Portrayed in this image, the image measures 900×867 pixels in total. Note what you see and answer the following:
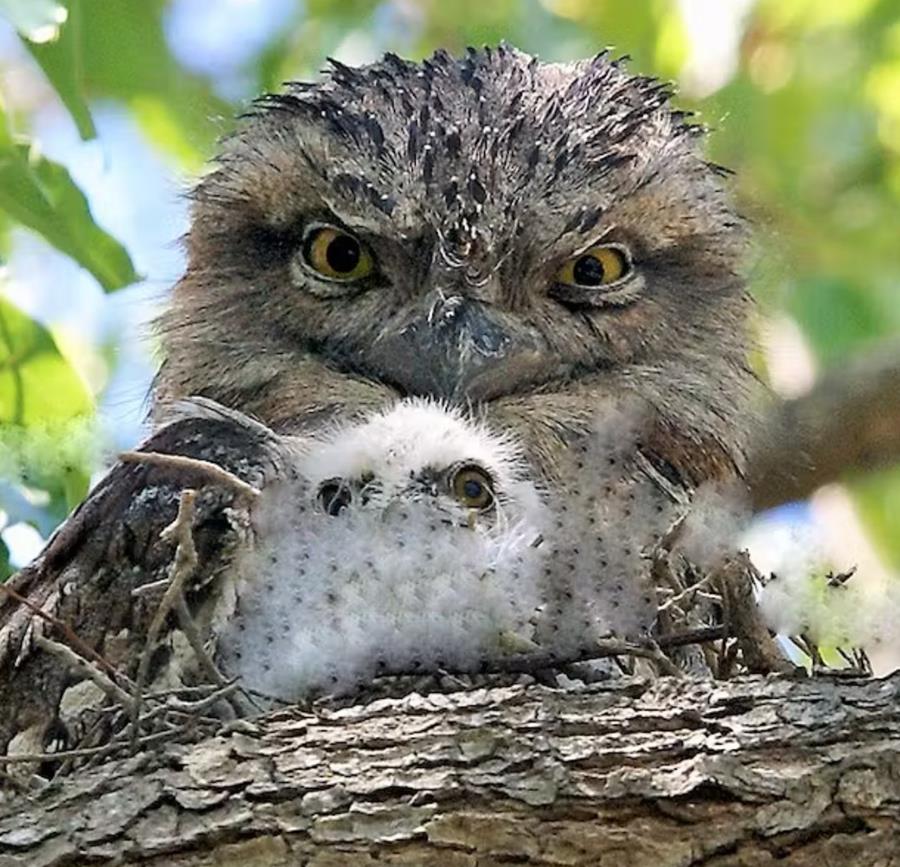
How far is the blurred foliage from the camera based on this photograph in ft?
9.64

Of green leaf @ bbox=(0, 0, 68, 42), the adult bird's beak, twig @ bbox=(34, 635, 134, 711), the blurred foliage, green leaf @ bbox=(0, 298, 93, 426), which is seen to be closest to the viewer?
twig @ bbox=(34, 635, 134, 711)

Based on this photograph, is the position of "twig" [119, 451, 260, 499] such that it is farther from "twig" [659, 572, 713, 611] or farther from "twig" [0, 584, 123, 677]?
"twig" [659, 572, 713, 611]

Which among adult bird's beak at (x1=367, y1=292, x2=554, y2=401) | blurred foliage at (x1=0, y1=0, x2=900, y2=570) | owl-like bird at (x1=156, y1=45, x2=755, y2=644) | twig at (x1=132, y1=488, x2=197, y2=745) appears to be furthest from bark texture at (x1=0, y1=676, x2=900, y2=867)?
blurred foliage at (x1=0, y1=0, x2=900, y2=570)

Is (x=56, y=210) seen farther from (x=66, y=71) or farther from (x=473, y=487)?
(x=473, y=487)

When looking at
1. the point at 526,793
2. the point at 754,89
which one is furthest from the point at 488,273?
the point at 754,89

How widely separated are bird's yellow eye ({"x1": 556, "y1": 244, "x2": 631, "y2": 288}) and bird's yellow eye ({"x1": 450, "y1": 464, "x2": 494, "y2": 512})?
60cm

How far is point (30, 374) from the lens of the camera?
2.38 metres

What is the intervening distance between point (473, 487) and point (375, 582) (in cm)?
19

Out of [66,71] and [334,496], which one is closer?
[334,496]

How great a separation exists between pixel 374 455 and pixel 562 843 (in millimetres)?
550

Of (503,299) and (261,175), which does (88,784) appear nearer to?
(503,299)

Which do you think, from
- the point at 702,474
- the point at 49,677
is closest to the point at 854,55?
the point at 702,474

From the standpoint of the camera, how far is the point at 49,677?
189 cm

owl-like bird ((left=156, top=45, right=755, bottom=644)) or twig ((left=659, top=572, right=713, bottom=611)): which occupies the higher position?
owl-like bird ((left=156, top=45, right=755, bottom=644))
